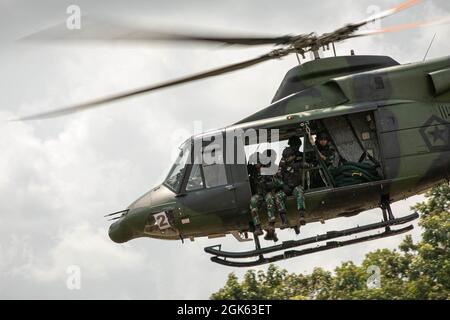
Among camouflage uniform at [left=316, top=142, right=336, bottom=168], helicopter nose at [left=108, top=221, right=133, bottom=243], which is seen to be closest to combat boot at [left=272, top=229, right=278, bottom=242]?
camouflage uniform at [left=316, top=142, right=336, bottom=168]

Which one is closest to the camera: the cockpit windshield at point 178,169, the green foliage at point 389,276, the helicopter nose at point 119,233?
the cockpit windshield at point 178,169

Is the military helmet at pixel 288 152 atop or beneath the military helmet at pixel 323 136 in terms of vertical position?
beneath

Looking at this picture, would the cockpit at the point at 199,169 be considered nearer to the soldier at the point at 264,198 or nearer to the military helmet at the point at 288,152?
the soldier at the point at 264,198

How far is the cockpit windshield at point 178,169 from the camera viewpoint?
2173 cm

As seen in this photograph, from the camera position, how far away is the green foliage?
39.6m

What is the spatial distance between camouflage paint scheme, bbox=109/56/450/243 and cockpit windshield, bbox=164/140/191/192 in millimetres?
197

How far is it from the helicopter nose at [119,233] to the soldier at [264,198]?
9.78 ft

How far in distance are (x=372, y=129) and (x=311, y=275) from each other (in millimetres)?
25410

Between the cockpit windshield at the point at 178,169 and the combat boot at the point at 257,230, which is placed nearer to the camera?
the combat boot at the point at 257,230

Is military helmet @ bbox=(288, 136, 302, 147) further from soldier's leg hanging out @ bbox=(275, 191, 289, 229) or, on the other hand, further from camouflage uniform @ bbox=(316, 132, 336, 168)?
soldier's leg hanging out @ bbox=(275, 191, 289, 229)

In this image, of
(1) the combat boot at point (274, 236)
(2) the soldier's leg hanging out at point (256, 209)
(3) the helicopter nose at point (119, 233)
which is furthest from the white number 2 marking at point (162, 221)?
(1) the combat boot at point (274, 236)

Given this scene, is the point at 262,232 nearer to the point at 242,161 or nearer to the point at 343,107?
the point at 242,161

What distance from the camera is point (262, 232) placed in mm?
21172
